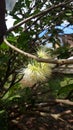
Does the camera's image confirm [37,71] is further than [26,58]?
No

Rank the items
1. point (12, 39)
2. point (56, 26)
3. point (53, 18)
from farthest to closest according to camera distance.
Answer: point (56, 26) < point (53, 18) < point (12, 39)

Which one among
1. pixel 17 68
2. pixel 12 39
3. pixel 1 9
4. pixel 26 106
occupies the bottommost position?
pixel 26 106

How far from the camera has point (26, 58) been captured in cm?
201

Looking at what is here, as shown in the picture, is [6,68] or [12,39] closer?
[12,39]

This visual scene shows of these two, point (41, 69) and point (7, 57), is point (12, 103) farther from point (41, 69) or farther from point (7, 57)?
point (41, 69)

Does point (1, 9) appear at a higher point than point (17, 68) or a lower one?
higher

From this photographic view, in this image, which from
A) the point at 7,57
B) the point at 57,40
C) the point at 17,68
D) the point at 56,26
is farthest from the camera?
the point at 57,40

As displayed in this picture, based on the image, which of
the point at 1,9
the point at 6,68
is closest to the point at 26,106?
the point at 6,68

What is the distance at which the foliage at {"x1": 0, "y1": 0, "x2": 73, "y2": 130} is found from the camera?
211 cm

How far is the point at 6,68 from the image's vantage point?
7.54 ft

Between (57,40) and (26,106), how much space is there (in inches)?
28.8

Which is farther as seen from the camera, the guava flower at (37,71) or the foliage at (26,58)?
the foliage at (26,58)

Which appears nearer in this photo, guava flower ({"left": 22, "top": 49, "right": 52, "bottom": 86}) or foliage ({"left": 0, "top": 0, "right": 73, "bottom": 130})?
guava flower ({"left": 22, "top": 49, "right": 52, "bottom": 86})

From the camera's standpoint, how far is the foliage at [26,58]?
2114mm
